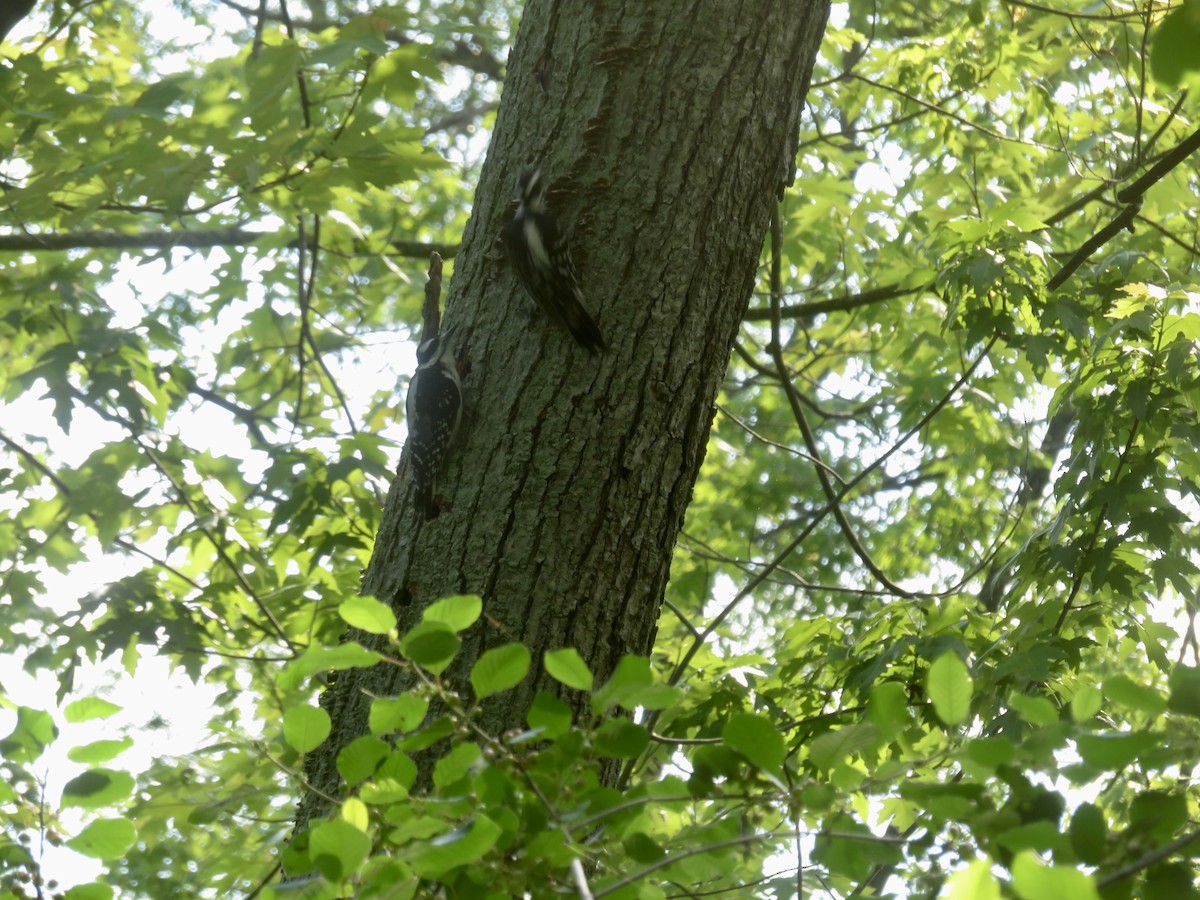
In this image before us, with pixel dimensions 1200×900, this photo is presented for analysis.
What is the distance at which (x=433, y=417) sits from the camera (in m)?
1.76

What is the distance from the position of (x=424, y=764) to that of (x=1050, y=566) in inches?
61.0

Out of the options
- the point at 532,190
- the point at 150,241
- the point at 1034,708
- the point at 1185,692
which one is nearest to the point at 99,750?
the point at 1034,708

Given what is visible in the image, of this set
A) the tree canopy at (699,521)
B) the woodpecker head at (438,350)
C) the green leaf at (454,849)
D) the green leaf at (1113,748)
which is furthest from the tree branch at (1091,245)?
the green leaf at (454,849)

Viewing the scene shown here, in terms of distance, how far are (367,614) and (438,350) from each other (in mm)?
954

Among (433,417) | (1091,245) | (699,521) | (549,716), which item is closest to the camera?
(549,716)

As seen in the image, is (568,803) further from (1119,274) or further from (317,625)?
(317,625)

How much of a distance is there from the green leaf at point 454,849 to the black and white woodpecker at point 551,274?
0.97 m

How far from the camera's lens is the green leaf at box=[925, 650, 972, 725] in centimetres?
89

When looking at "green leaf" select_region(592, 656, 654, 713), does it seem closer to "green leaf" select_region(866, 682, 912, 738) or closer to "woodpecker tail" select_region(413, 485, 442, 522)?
"green leaf" select_region(866, 682, 912, 738)

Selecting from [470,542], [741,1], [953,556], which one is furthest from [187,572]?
[953,556]

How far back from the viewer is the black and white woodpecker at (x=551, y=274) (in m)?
1.66

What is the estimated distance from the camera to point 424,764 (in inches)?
58.3

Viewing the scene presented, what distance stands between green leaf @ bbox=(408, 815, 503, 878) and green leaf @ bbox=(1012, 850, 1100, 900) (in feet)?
1.27

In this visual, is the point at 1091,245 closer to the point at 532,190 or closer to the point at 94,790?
the point at 532,190
